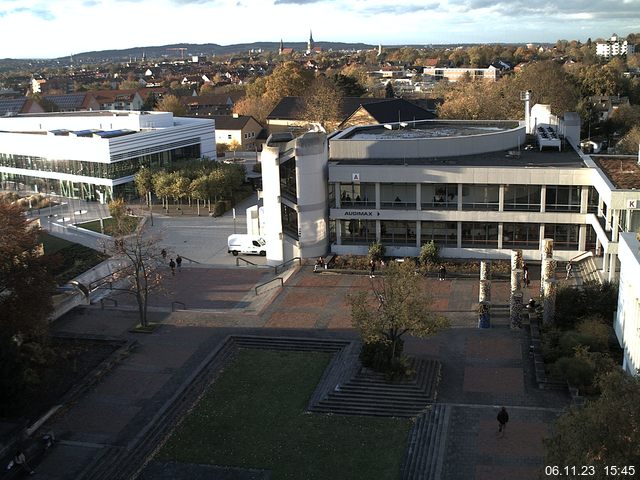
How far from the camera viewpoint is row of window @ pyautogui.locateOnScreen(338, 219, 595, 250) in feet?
Answer: 133

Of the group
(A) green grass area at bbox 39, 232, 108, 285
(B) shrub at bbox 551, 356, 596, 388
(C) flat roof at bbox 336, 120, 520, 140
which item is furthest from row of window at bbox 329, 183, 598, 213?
(B) shrub at bbox 551, 356, 596, 388

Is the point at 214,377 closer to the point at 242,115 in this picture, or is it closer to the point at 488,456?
the point at 488,456

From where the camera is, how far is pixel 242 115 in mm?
94125

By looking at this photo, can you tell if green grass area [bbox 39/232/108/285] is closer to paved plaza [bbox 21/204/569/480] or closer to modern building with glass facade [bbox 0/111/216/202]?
paved plaza [bbox 21/204/569/480]

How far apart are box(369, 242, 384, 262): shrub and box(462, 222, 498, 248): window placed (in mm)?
4862

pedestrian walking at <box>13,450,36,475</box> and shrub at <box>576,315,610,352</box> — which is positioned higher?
shrub at <box>576,315,610,352</box>

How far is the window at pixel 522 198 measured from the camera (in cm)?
4056

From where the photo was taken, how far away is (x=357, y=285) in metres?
38.3

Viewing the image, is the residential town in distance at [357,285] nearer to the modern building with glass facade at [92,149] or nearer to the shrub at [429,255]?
the shrub at [429,255]

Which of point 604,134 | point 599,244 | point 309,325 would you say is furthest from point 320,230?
point 604,134

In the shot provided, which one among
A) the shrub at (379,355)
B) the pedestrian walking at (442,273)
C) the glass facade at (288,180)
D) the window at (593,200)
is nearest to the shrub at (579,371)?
the shrub at (379,355)

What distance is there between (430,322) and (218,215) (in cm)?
3315

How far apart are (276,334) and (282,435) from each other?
861cm

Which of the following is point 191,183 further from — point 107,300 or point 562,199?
point 562,199
